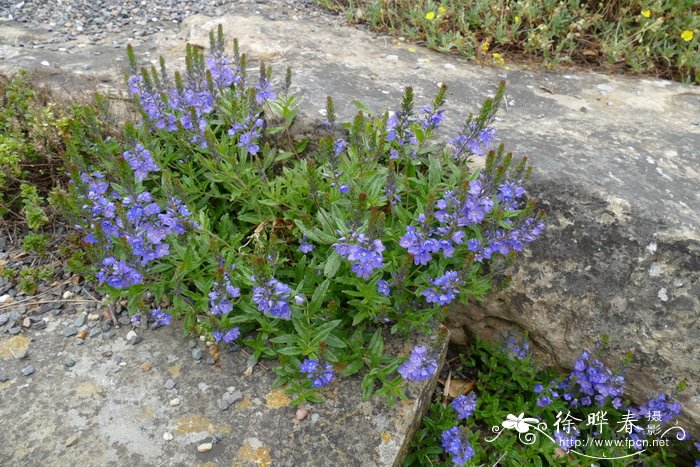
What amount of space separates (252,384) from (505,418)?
1.71 meters

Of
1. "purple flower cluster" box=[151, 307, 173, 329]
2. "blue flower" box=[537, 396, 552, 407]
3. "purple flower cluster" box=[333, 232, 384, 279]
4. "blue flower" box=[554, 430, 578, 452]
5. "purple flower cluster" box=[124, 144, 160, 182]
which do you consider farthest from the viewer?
"blue flower" box=[537, 396, 552, 407]

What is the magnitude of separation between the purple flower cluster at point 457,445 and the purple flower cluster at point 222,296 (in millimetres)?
1567

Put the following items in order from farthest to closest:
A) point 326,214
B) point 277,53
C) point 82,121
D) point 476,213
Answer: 1. point 277,53
2. point 82,121
3. point 326,214
4. point 476,213

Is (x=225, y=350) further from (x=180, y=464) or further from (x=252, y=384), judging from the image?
(x=180, y=464)

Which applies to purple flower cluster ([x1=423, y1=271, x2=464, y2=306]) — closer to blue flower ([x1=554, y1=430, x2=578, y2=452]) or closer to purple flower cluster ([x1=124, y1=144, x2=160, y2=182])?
blue flower ([x1=554, y1=430, x2=578, y2=452])

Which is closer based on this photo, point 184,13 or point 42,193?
point 42,193

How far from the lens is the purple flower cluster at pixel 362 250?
2.76 metres

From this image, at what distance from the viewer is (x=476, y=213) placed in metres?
2.96

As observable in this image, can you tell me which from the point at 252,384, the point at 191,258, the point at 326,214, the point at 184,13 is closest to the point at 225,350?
the point at 252,384

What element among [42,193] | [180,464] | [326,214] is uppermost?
[326,214]

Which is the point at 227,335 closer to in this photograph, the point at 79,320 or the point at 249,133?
A: the point at 79,320

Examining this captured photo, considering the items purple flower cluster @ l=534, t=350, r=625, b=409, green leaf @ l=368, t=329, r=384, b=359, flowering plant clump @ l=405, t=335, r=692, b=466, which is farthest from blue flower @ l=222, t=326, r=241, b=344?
purple flower cluster @ l=534, t=350, r=625, b=409

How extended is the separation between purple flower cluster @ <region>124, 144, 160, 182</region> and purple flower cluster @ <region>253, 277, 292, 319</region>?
109 centimetres

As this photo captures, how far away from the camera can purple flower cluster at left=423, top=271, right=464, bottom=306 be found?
9.74 ft
